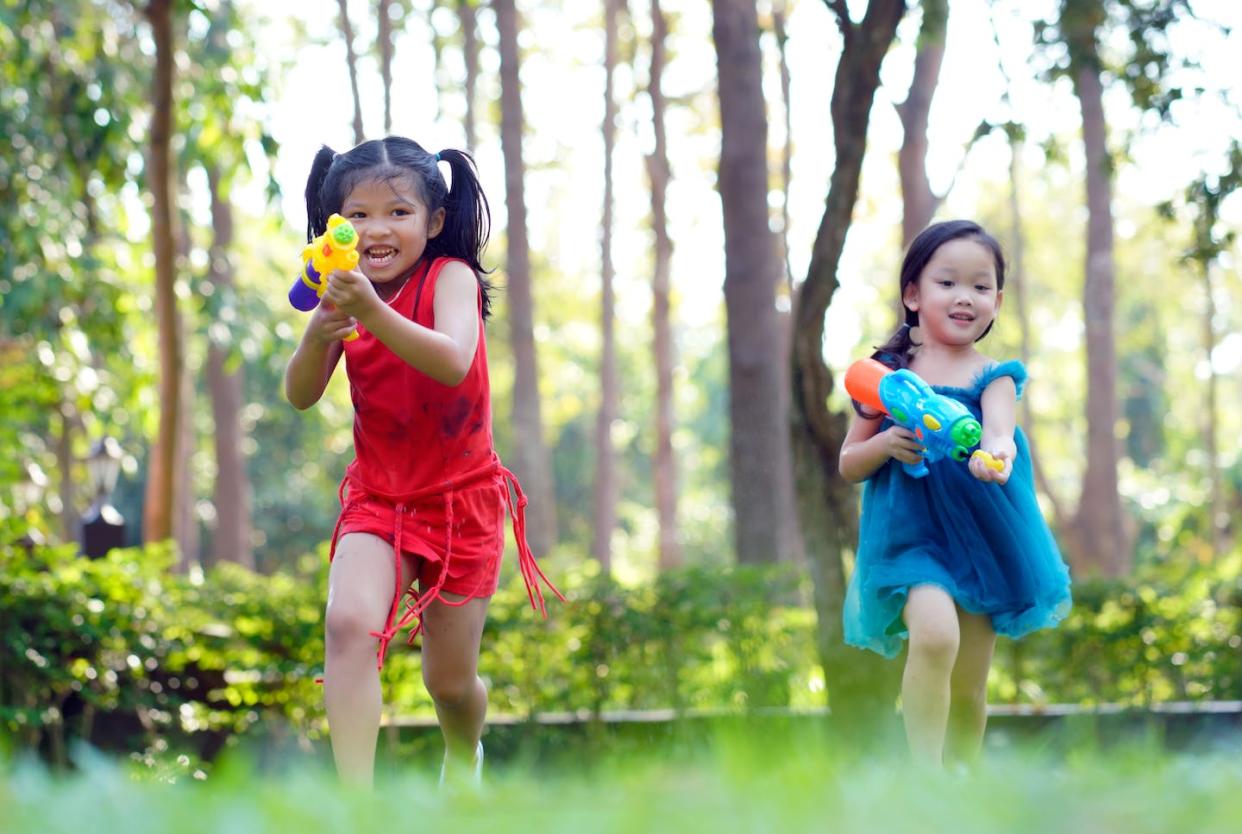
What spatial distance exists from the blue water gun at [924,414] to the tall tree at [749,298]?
284 inches

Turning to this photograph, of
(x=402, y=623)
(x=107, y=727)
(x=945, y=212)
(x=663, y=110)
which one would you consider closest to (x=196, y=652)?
(x=107, y=727)

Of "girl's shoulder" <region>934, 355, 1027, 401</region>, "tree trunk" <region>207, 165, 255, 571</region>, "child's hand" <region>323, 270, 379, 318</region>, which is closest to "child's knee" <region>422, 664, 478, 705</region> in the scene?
"child's hand" <region>323, 270, 379, 318</region>

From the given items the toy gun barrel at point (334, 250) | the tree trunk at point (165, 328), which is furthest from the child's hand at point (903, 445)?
the tree trunk at point (165, 328)

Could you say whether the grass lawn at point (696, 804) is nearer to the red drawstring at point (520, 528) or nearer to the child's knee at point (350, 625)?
the child's knee at point (350, 625)

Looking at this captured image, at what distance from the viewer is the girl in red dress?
371 cm

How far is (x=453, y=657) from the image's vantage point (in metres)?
3.89

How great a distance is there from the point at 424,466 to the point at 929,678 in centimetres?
142

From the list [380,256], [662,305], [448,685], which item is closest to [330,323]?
[380,256]

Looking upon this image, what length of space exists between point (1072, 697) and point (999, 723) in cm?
100

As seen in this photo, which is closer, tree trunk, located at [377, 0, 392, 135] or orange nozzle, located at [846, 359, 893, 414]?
orange nozzle, located at [846, 359, 893, 414]

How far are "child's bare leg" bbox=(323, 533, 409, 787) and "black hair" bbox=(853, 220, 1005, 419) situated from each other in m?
1.55

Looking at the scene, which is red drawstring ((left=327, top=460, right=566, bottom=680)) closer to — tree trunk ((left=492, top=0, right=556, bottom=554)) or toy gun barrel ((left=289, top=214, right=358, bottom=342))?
toy gun barrel ((left=289, top=214, right=358, bottom=342))

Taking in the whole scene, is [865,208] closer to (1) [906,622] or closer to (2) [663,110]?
(2) [663,110]

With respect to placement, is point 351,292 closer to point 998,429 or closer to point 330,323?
point 330,323
